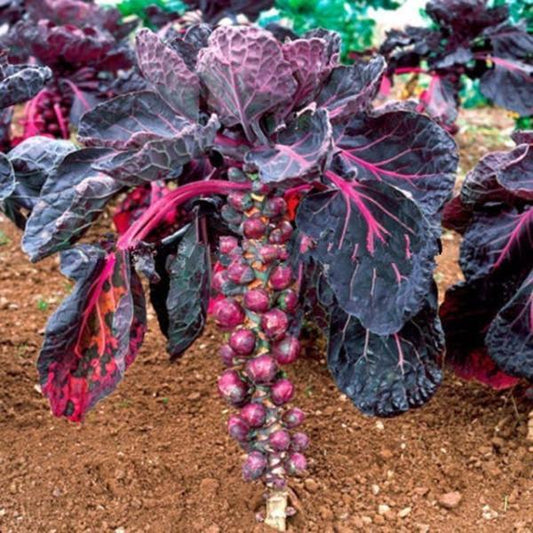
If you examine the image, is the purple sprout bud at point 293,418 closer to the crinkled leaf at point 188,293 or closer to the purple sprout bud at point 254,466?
the purple sprout bud at point 254,466

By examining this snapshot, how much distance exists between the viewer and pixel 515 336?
161cm

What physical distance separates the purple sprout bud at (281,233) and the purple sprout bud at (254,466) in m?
0.39

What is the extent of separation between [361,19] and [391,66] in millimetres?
934

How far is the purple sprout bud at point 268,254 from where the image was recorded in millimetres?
1344

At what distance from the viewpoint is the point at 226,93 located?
126cm

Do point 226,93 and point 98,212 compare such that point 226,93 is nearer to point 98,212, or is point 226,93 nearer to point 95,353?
point 98,212

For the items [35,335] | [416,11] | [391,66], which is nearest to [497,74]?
[391,66]

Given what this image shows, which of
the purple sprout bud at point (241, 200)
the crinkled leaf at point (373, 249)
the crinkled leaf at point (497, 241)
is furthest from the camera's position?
the crinkled leaf at point (497, 241)

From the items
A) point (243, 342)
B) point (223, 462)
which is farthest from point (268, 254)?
point (223, 462)

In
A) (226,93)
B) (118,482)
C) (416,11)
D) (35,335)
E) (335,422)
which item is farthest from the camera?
(416,11)

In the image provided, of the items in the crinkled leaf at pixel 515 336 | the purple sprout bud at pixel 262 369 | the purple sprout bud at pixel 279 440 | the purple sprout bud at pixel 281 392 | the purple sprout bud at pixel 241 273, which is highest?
the purple sprout bud at pixel 241 273

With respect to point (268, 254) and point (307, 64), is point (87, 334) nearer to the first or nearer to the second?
point (268, 254)

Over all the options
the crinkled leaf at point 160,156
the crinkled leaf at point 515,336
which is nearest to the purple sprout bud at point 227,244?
the crinkled leaf at point 160,156

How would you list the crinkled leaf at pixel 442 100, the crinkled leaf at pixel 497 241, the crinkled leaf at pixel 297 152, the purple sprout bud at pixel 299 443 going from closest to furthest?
the crinkled leaf at pixel 297 152
the purple sprout bud at pixel 299 443
the crinkled leaf at pixel 497 241
the crinkled leaf at pixel 442 100
